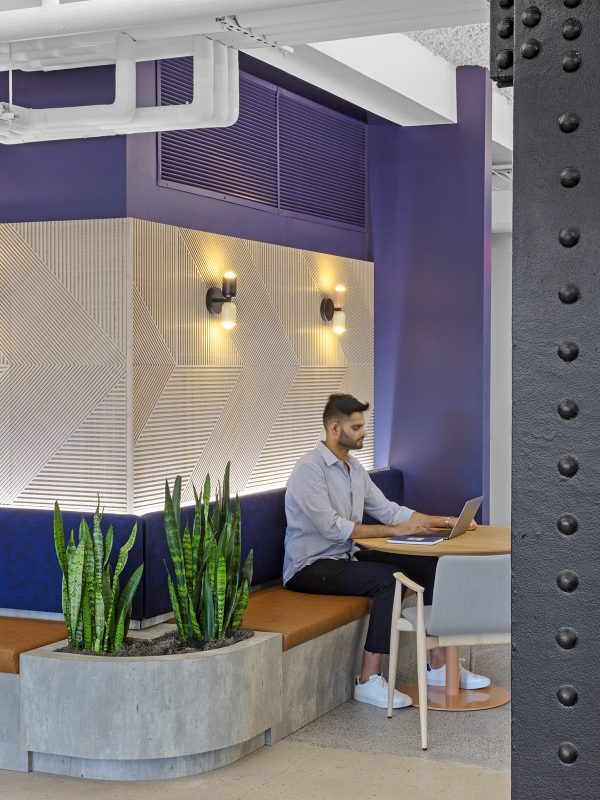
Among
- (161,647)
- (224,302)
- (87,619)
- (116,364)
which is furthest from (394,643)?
(224,302)

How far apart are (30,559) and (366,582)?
159 centimetres

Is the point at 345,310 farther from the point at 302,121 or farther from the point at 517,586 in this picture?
the point at 517,586

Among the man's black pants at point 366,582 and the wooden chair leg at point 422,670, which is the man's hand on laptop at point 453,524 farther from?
the wooden chair leg at point 422,670

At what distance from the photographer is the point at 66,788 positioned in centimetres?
405

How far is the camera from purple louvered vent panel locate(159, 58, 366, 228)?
18.0 ft

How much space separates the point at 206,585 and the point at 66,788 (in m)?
0.92

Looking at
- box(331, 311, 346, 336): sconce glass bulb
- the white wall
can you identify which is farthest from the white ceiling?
the white wall

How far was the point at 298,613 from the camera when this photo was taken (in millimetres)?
4934

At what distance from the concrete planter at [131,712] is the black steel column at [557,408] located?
355cm

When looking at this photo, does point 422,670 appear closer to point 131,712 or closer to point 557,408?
point 131,712

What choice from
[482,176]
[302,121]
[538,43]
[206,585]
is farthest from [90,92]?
[538,43]

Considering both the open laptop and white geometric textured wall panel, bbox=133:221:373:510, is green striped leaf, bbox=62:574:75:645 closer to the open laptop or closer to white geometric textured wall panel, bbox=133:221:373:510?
white geometric textured wall panel, bbox=133:221:373:510

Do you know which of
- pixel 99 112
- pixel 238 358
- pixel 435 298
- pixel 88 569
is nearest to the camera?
pixel 88 569

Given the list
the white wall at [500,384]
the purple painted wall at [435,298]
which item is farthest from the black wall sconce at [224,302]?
the white wall at [500,384]
